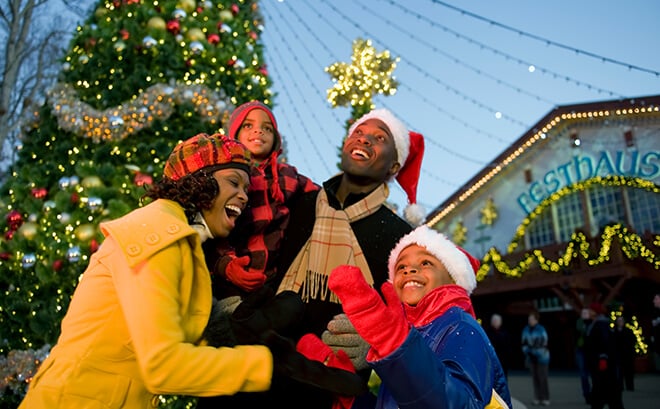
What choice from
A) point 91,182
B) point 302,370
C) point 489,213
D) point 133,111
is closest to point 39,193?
point 91,182

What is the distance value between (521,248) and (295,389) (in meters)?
18.5

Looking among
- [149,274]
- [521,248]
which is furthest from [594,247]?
[149,274]

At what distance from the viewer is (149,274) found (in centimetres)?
145

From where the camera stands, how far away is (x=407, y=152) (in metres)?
3.28

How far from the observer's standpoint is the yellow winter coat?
1386 millimetres

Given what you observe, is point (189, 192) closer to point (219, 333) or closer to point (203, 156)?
point (203, 156)

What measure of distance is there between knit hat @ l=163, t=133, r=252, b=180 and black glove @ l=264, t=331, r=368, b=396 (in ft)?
2.56

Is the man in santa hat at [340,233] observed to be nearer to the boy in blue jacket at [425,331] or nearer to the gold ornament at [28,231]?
the boy in blue jacket at [425,331]

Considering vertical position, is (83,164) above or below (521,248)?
above

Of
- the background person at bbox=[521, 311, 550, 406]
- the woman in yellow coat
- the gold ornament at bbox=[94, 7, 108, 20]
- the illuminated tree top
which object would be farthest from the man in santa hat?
the background person at bbox=[521, 311, 550, 406]

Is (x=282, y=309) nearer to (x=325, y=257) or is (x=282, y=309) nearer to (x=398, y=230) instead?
(x=325, y=257)

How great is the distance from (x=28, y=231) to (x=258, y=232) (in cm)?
330

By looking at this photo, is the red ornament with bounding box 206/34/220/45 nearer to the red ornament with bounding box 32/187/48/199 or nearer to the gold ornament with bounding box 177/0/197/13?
the gold ornament with bounding box 177/0/197/13

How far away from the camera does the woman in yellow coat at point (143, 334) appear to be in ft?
4.55
